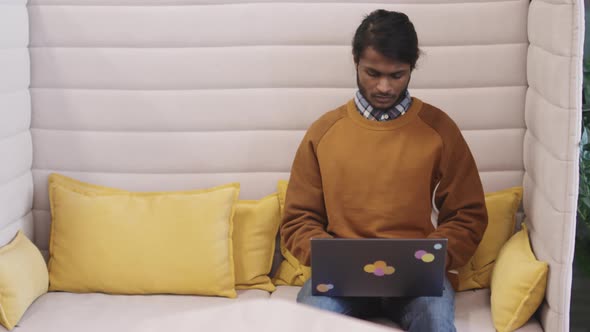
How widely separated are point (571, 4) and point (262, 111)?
1.12 meters

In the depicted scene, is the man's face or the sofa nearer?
the man's face

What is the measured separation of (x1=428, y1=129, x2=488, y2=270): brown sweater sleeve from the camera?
2543 millimetres

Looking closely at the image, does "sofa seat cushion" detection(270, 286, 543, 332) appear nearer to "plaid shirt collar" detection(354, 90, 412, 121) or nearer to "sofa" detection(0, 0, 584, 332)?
"sofa" detection(0, 0, 584, 332)

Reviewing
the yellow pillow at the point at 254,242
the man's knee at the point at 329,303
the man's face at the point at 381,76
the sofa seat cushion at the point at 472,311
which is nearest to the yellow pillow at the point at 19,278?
the yellow pillow at the point at 254,242

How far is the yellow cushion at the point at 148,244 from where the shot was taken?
2754mm

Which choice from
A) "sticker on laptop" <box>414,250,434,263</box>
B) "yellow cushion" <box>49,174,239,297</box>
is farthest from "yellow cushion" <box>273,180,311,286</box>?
"sticker on laptop" <box>414,250,434,263</box>

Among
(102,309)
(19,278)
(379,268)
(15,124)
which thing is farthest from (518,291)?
(15,124)

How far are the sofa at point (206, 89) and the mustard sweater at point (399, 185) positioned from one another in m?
0.28

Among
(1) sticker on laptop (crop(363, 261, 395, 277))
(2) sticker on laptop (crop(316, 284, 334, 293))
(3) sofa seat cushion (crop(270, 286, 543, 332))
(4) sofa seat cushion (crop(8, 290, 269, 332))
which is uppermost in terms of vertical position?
(1) sticker on laptop (crop(363, 261, 395, 277))

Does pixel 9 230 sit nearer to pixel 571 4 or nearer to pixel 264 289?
pixel 264 289

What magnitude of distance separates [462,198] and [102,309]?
4.00 ft

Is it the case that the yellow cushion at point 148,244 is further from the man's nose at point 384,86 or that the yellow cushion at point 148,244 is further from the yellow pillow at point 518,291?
the yellow pillow at point 518,291

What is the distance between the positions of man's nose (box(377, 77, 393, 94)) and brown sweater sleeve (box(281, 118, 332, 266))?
292 mm

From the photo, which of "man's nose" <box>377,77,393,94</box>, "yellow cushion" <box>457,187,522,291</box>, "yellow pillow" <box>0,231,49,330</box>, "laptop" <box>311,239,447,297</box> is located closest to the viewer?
"laptop" <box>311,239,447,297</box>
